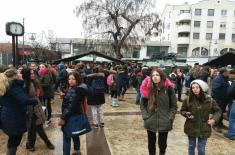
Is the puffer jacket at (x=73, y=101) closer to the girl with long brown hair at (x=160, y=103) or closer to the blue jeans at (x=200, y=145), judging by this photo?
the girl with long brown hair at (x=160, y=103)

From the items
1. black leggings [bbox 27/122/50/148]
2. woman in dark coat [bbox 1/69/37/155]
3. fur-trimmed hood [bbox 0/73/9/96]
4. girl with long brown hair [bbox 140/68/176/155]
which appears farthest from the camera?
black leggings [bbox 27/122/50/148]

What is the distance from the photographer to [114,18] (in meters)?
27.3

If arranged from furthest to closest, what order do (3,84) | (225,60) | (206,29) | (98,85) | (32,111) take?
1. (206,29)
2. (225,60)
3. (98,85)
4. (32,111)
5. (3,84)

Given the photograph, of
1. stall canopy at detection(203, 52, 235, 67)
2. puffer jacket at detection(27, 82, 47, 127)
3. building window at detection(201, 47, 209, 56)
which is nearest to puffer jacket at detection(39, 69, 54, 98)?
puffer jacket at detection(27, 82, 47, 127)

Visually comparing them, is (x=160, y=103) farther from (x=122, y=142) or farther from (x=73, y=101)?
(x=122, y=142)

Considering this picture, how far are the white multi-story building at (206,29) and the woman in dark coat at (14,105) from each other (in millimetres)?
58100

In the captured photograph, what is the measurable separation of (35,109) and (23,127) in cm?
95

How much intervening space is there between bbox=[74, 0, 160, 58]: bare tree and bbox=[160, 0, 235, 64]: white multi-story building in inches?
1342

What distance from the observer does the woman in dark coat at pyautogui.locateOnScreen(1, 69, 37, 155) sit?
4203 mm

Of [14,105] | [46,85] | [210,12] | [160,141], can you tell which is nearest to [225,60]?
[46,85]

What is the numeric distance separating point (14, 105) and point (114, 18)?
23764mm

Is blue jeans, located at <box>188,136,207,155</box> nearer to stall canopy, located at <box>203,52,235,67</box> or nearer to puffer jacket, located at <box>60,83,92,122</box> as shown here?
puffer jacket, located at <box>60,83,92,122</box>

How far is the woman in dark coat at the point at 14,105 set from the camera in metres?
4.20

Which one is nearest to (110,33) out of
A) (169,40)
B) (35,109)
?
(35,109)
